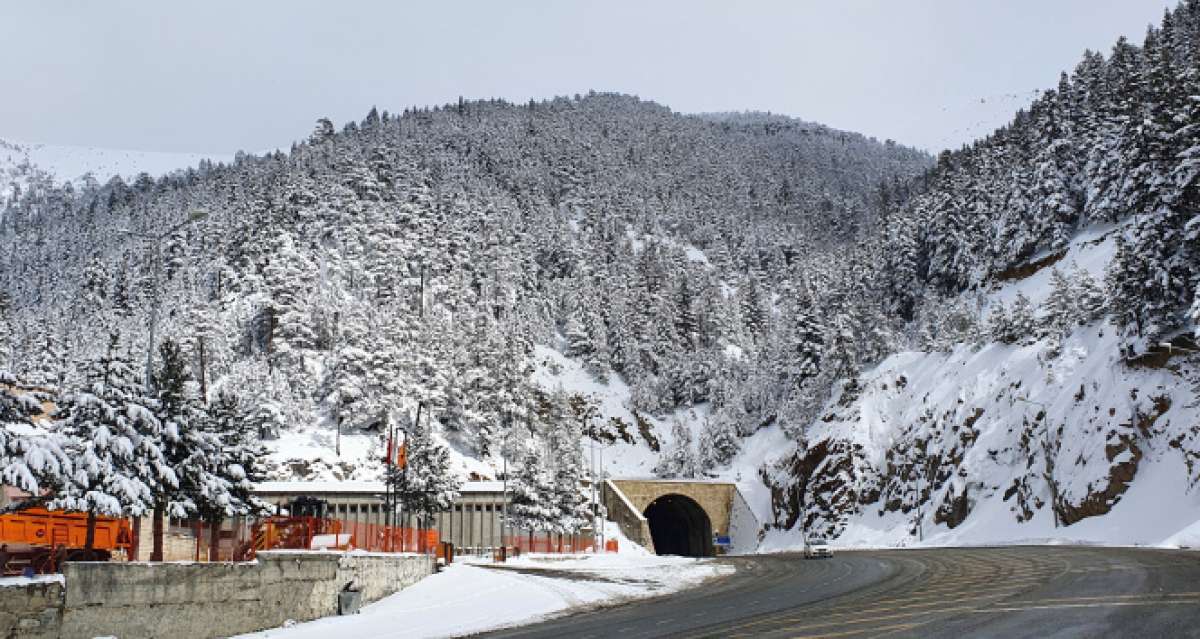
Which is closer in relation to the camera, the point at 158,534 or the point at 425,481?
the point at 158,534

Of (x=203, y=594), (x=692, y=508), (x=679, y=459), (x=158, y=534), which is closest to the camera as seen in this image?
(x=203, y=594)

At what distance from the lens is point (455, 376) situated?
8831cm

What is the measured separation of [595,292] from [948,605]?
391 ft

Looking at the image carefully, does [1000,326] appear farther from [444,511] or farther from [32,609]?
[32,609]

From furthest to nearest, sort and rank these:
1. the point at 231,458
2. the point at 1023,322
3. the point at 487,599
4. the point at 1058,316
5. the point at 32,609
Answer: the point at 1023,322 < the point at 1058,316 < the point at 231,458 < the point at 487,599 < the point at 32,609

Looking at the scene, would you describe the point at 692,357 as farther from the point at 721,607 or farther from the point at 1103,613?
the point at 1103,613

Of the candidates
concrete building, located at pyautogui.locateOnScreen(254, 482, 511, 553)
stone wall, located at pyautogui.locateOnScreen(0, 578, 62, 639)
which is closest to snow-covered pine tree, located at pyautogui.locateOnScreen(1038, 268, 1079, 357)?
concrete building, located at pyautogui.locateOnScreen(254, 482, 511, 553)

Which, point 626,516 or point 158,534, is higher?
point 158,534

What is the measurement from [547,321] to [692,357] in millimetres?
23420

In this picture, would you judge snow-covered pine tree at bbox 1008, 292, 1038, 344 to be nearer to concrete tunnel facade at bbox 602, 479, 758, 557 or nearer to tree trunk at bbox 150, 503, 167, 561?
concrete tunnel facade at bbox 602, 479, 758, 557

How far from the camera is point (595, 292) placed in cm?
13875

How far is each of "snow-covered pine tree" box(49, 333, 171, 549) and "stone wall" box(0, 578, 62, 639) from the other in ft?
11.1

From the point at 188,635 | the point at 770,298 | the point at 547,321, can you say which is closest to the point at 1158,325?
the point at 188,635

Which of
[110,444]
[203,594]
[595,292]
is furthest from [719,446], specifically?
[203,594]
